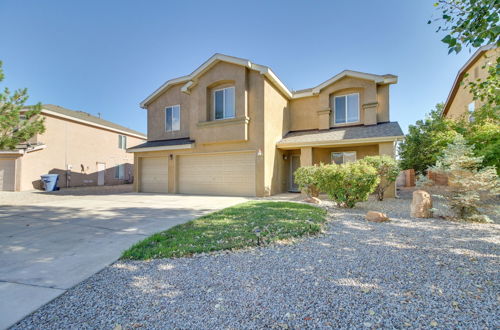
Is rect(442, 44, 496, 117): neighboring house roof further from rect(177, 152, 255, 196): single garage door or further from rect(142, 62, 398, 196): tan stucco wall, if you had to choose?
rect(177, 152, 255, 196): single garage door

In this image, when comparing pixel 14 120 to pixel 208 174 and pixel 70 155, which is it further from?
pixel 70 155

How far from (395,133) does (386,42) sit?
4723mm

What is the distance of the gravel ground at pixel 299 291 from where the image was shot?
219 centimetres

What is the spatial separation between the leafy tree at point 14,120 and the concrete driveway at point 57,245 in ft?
12.2

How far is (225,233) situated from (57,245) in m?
3.18

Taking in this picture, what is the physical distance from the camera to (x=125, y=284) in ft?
9.59

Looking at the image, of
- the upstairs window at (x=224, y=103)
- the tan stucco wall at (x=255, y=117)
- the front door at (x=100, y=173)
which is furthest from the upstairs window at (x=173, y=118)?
the front door at (x=100, y=173)

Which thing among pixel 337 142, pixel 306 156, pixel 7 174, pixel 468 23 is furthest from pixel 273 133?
pixel 7 174

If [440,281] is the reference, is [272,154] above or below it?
above

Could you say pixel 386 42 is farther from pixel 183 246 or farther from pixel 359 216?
pixel 183 246

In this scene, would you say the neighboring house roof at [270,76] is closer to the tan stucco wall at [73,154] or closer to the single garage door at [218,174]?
the single garage door at [218,174]

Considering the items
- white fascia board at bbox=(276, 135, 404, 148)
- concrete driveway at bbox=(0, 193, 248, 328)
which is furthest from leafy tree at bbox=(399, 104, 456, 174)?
concrete driveway at bbox=(0, 193, 248, 328)

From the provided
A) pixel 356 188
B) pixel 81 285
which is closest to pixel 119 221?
pixel 81 285

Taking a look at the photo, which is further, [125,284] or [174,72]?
[174,72]
